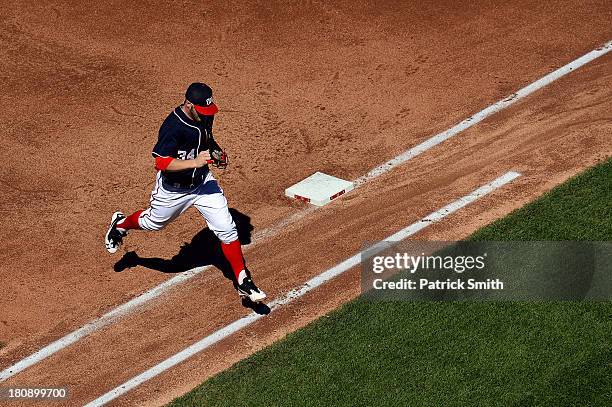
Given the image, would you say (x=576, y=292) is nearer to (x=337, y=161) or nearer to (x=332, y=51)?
(x=337, y=161)

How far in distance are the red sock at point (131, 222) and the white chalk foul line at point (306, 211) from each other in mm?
675

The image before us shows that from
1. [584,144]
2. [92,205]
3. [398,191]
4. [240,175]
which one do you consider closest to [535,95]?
[584,144]

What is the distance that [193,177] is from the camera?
12.0 meters

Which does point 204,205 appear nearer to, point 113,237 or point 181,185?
point 181,185

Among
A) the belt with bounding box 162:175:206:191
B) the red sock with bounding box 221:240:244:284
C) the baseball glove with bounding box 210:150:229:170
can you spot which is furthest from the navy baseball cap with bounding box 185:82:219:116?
the red sock with bounding box 221:240:244:284

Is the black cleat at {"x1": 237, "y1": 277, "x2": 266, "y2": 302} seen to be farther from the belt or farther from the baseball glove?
the baseball glove

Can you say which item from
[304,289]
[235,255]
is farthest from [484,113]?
[235,255]

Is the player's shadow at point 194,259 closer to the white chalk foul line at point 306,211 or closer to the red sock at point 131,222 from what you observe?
the white chalk foul line at point 306,211

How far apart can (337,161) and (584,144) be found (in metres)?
2.92

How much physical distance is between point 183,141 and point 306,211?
96.1 inches

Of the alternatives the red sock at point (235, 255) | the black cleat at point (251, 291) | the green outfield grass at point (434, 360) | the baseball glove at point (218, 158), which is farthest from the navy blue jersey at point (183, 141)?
the green outfield grass at point (434, 360)

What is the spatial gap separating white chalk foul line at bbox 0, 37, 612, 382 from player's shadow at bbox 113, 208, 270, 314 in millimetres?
127

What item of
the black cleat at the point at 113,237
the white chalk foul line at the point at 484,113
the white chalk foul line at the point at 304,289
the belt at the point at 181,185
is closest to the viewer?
the white chalk foul line at the point at 304,289

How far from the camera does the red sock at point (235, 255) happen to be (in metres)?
12.1
